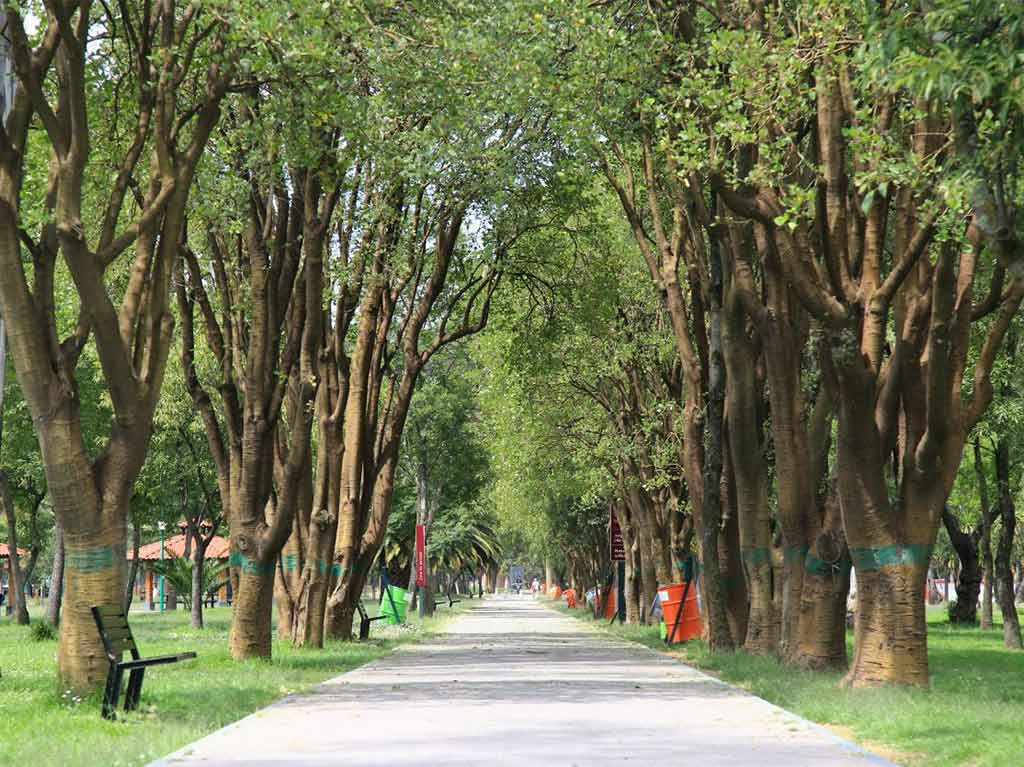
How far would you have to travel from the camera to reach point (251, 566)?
69.3ft

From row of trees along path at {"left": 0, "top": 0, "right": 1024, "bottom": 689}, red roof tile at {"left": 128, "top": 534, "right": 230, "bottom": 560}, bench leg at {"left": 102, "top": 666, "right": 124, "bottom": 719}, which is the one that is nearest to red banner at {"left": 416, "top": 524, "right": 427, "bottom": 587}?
row of trees along path at {"left": 0, "top": 0, "right": 1024, "bottom": 689}

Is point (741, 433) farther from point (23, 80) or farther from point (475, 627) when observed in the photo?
point (475, 627)

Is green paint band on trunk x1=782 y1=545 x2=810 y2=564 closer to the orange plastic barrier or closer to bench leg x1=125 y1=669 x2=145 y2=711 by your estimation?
bench leg x1=125 y1=669 x2=145 y2=711

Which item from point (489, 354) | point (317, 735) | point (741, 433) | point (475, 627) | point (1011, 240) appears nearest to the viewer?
point (1011, 240)

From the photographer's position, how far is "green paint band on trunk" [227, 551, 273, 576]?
2109 centimetres

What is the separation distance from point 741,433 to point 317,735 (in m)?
10.9

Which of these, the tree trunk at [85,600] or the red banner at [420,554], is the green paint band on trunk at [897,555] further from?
the red banner at [420,554]

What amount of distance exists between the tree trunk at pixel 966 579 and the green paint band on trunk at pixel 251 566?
26.9 metres

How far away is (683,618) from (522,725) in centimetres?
1699

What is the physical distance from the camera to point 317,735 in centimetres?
1130

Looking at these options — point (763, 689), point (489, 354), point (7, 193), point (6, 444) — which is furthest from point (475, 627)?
point (7, 193)

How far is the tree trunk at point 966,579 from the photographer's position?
43094mm

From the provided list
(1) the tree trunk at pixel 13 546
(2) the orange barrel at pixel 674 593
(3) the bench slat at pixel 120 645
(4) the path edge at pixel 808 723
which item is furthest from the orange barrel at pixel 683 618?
(1) the tree trunk at pixel 13 546

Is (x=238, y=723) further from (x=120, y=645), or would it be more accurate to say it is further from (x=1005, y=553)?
(x=1005, y=553)
